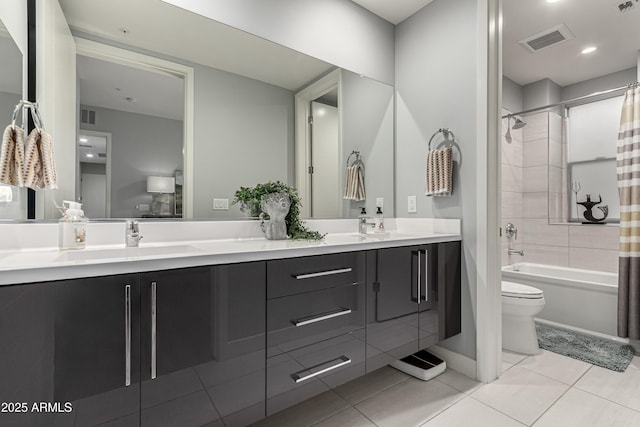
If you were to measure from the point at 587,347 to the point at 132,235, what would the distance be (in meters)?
3.06

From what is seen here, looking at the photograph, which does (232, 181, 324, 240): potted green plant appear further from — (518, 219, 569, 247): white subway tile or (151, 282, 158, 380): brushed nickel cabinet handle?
(518, 219, 569, 247): white subway tile

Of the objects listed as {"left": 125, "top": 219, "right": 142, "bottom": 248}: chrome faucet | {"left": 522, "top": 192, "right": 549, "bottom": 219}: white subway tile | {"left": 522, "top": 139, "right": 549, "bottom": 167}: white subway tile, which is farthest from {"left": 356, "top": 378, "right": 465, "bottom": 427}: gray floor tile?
{"left": 522, "top": 139, "right": 549, "bottom": 167}: white subway tile

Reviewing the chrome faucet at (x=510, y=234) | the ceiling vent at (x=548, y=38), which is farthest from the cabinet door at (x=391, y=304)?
the ceiling vent at (x=548, y=38)

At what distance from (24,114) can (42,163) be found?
0.21 m

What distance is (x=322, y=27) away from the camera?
2.03 m

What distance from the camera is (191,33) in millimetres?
1578

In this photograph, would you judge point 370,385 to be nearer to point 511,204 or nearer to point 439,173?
point 439,173

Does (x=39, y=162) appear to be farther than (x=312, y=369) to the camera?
No

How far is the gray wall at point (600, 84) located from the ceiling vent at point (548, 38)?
3.67ft

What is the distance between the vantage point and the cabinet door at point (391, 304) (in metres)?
1.49

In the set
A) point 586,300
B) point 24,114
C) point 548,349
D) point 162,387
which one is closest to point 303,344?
point 162,387

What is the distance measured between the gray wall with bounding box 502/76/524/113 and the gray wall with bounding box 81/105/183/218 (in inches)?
139

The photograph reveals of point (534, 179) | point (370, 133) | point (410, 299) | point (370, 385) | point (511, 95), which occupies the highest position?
point (511, 95)

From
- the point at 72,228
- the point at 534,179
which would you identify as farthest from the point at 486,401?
the point at 534,179
